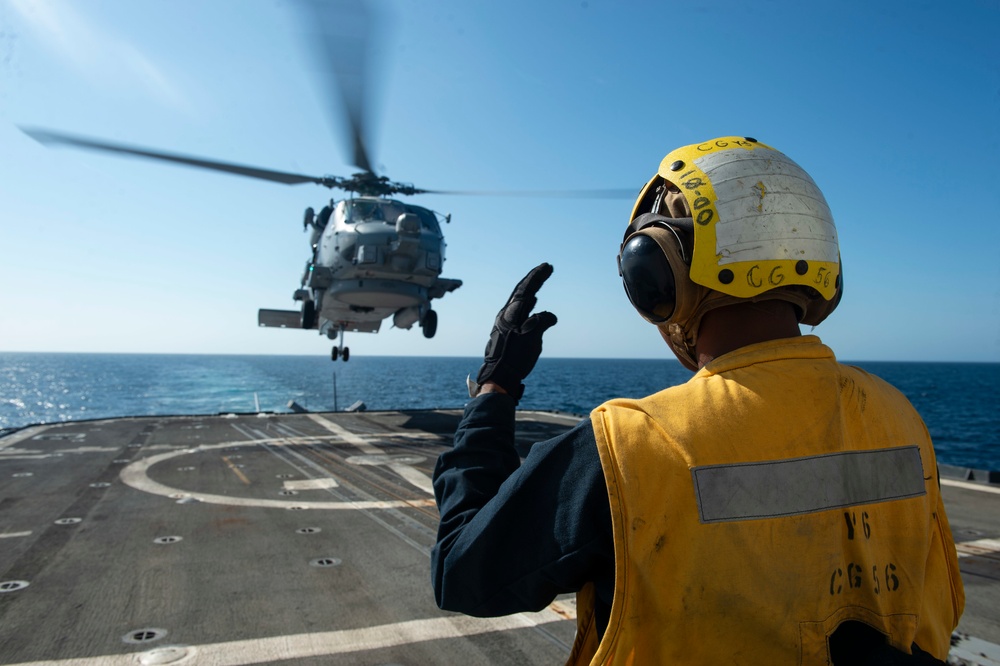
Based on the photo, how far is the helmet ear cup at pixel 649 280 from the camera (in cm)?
180

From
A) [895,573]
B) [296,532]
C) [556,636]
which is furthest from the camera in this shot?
[296,532]

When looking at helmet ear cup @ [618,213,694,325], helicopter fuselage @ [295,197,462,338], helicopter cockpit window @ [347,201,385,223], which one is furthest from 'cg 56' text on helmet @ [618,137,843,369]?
helicopter cockpit window @ [347,201,385,223]

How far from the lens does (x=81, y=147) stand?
391 inches

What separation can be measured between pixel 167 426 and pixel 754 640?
750 inches

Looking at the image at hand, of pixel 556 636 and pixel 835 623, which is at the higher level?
pixel 835 623

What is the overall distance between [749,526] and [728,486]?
11 centimetres

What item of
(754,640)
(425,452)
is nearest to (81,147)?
(425,452)

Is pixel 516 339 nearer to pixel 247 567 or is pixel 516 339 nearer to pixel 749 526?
pixel 749 526

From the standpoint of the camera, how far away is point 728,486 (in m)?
1.40

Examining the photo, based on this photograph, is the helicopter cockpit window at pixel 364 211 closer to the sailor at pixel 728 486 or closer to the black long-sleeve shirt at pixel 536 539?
the sailor at pixel 728 486

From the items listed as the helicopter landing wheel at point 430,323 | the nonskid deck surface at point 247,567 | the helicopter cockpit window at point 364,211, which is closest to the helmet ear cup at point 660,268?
the nonskid deck surface at point 247,567

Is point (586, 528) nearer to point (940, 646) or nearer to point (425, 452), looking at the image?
point (940, 646)

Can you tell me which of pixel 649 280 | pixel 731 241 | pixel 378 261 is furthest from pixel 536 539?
pixel 378 261

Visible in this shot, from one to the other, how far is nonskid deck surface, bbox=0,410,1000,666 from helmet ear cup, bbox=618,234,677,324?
308 cm
